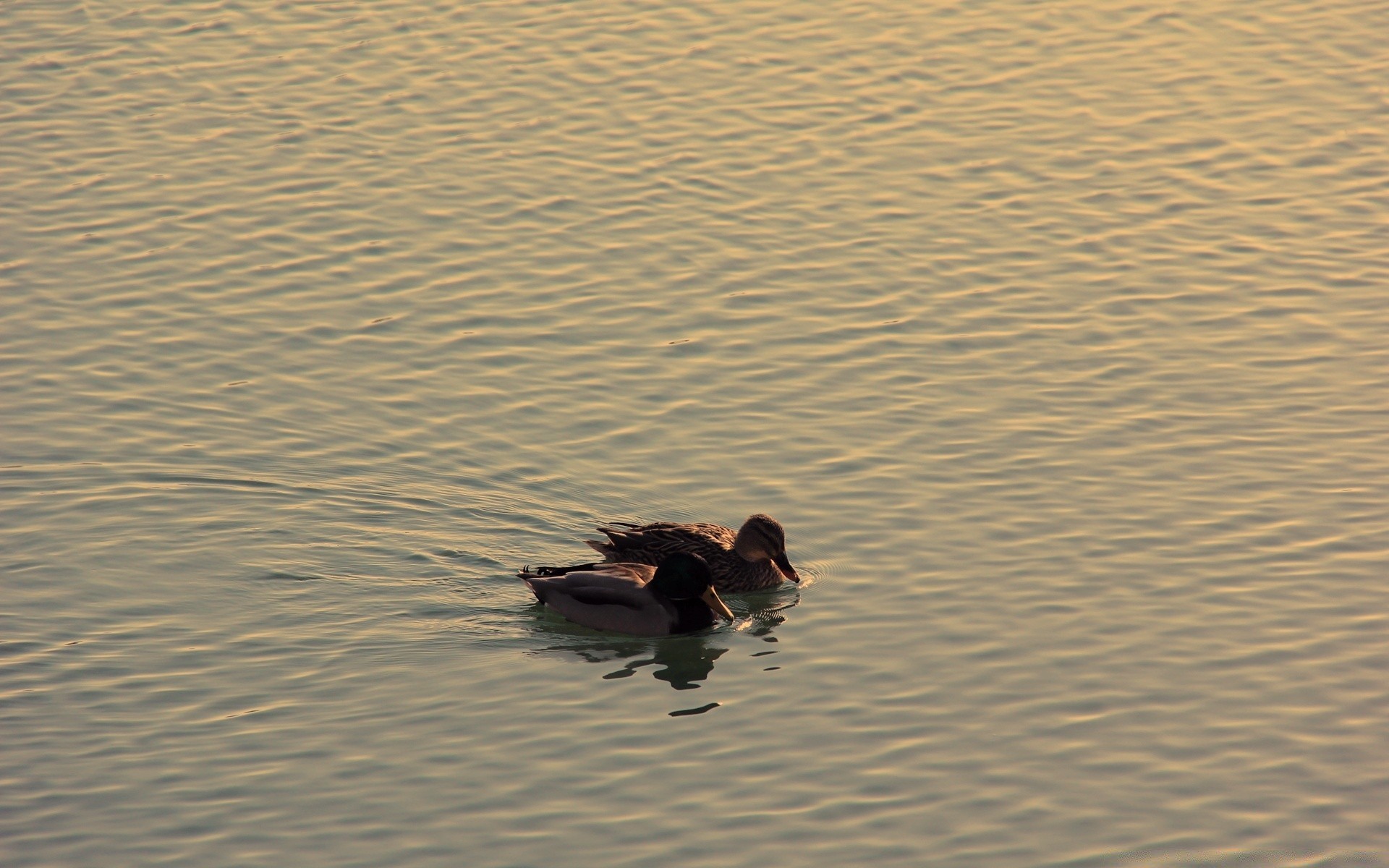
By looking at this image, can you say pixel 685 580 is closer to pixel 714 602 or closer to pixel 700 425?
pixel 714 602

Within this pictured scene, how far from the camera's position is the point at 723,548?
17.5m

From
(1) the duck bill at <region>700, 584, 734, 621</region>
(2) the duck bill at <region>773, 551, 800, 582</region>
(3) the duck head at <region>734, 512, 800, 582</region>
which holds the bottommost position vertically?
(1) the duck bill at <region>700, 584, 734, 621</region>

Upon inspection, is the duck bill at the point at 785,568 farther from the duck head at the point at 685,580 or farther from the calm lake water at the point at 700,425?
the duck head at the point at 685,580

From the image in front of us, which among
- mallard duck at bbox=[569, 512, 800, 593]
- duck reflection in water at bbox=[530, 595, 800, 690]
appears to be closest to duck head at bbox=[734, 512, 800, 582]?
mallard duck at bbox=[569, 512, 800, 593]

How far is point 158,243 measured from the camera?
24703 mm

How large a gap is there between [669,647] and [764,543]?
46.9 inches

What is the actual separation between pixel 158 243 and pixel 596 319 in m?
5.82

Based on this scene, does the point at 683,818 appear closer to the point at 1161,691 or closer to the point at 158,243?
the point at 1161,691

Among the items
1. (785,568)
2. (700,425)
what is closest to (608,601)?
(785,568)

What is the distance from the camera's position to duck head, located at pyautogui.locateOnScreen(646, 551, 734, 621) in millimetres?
16938

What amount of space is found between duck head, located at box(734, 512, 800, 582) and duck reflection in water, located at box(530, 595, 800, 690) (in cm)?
31

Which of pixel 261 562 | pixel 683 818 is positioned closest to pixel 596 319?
pixel 261 562

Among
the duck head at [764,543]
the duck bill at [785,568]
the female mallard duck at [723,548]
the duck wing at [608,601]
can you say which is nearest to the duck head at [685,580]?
the duck wing at [608,601]

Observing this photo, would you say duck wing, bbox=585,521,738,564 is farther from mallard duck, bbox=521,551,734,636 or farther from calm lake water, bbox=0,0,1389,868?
calm lake water, bbox=0,0,1389,868
